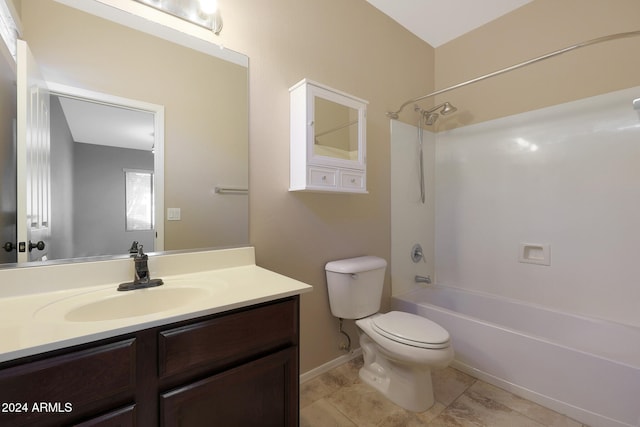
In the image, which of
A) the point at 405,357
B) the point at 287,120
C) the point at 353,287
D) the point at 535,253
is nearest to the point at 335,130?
the point at 287,120

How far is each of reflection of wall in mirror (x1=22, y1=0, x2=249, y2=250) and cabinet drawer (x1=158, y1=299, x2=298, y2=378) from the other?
558mm

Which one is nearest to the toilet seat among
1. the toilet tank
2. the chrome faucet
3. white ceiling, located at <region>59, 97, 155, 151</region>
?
the toilet tank

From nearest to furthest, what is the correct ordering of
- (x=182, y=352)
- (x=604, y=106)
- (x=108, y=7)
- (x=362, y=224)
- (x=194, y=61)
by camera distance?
1. (x=182, y=352)
2. (x=108, y=7)
3. (x=194, y=61)
4. (x=604, y=106)
5. (x=362, y=224)

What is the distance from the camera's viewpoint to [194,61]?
129 centimetres

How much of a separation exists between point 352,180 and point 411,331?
922 mm

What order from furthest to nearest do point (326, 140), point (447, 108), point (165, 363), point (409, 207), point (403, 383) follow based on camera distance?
point (409, 207), point (447, 108), point (326, 140), point (403, 383), point (165, 363)

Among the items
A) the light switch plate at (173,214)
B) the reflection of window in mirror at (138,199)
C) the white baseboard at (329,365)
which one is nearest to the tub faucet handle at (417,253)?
the white baseboard at (329,365)

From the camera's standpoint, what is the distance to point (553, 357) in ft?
4.72

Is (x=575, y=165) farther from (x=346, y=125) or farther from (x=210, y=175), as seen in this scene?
(x=210, y=175)

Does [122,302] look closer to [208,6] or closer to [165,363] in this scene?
[165,363]

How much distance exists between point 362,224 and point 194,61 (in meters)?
1.41

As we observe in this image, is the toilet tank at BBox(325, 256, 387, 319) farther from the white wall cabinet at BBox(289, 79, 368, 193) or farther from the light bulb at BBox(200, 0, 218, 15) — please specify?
the light bulb at BBox(200, 0, 218, 15)

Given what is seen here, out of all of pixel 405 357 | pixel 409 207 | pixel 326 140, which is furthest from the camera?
pixel 409 207

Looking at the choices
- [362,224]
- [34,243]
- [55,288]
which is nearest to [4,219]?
[34,243]
